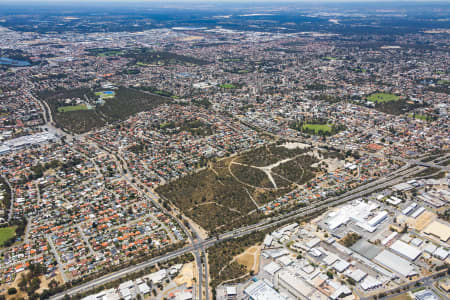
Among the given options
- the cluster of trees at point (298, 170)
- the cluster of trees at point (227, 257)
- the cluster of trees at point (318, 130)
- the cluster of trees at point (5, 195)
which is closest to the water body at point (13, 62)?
the cluster of trees at point (5, 195)

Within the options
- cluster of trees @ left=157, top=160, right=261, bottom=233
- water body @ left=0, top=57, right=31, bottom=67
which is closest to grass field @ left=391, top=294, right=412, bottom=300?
cluster of trees @ left=157, top=160, right=261, bottom=233

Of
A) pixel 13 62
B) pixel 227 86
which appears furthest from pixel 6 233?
pixel 13 62

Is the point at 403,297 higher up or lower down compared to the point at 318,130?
lower down

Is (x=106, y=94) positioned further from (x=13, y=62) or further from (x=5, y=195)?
(x=13, y=62)

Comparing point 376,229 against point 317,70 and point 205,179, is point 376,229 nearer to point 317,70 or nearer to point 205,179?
point 205,179

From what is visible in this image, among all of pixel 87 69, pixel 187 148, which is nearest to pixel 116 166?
pixel 187 148

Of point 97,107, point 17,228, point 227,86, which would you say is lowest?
point 17,228
